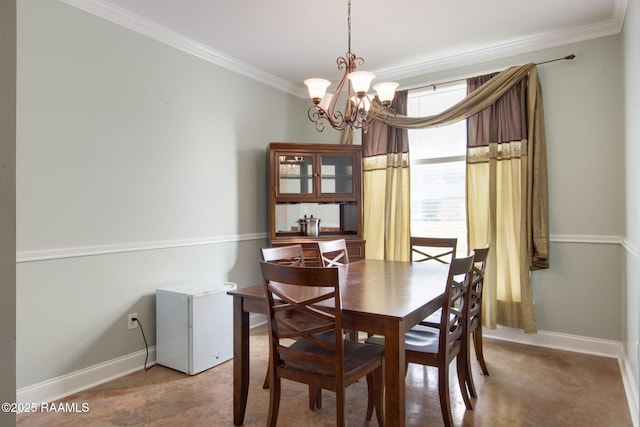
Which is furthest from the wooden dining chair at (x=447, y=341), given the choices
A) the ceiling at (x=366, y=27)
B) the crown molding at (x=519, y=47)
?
the crown molding at (x=519, y=47)

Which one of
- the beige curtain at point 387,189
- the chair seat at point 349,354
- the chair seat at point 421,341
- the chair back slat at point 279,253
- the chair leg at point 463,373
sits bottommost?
the chair leg at point 463,373

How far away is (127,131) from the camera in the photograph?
2.87m

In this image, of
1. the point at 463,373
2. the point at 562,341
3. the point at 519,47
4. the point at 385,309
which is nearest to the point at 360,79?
the point at 385,309

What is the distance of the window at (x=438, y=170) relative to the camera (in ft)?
12.3

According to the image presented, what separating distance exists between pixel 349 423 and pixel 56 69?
9.20 ft

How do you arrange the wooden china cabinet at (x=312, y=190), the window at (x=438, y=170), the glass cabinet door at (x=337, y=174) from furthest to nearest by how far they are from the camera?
1. the glass cabinet door at (x=337, y=174)
2. the wooden china cabinet at (x=312, y=190)
3. the window at (x=438, y=170)

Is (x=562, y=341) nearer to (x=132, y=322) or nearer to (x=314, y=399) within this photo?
(x=314, y=399)

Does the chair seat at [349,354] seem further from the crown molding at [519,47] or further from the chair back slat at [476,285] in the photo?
the crown molding at [519,47]

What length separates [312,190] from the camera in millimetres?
3975

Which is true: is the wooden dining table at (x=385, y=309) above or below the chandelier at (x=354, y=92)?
below

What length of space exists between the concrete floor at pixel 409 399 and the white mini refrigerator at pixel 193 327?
0.09 metres

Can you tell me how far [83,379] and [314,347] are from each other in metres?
1.73

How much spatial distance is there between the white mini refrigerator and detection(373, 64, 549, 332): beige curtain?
201cm

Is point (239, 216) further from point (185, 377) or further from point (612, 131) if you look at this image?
point (612, 131)
